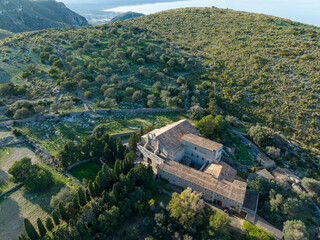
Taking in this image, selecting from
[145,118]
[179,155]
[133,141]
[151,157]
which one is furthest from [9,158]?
[179,155]

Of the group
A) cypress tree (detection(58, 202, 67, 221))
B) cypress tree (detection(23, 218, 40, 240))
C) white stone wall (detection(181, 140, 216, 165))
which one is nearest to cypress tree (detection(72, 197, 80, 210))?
cypress tree (detection(58, 202, 67, 221))

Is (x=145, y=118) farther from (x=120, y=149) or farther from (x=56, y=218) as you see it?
(x=56, y=218)

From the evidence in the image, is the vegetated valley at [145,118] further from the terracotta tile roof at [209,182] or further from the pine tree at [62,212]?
the terracotta tile roof at [209,182]

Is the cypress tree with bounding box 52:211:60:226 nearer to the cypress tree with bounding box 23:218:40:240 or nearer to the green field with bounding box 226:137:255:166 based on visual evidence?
the cypress tree with bounding box 23:218:40:240

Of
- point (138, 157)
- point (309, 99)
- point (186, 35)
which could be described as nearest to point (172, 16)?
point (186, 35)

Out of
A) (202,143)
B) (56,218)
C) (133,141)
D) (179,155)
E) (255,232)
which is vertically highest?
(202,143)

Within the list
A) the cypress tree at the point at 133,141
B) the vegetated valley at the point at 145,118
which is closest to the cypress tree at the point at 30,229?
the vegetated valley at the point at 145,118
